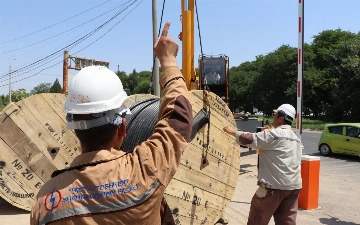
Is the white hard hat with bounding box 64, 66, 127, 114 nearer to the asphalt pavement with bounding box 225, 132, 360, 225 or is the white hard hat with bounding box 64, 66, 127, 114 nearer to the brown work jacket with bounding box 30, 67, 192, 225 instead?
the brown work jacket with bounding box 30, 67, 192, 225

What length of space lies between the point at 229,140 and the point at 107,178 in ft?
10.8

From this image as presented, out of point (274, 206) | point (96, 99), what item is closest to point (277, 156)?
point (274, 206)

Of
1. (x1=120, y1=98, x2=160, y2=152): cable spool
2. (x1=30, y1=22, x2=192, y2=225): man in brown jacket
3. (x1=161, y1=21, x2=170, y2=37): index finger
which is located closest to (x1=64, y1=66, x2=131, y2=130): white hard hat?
(x1=30, y1=22, x2=192, y2=225): man in brown jacket

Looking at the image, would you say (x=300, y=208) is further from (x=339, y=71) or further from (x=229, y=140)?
(x=339, y=71)

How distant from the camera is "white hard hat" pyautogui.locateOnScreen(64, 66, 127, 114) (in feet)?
4.96

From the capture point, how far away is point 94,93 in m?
1.54

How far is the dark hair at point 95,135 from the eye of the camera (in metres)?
1.49

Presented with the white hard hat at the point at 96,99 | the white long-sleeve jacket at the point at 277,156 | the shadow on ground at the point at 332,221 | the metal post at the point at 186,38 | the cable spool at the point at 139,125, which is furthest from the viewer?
the shadow on ground at the point at 332,221

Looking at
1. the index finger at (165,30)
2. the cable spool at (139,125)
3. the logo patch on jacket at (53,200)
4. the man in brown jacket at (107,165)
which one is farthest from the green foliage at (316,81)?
the logo patch on jacket at (53,200)

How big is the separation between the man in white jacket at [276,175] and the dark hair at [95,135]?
288cm

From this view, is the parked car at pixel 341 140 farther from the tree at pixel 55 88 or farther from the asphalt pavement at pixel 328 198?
the tree at pixel 55 88

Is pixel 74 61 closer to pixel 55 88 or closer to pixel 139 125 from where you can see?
pixel 139 125

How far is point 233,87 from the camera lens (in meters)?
63.7

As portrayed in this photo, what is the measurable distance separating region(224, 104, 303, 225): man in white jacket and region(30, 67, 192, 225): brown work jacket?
2.76 metres
